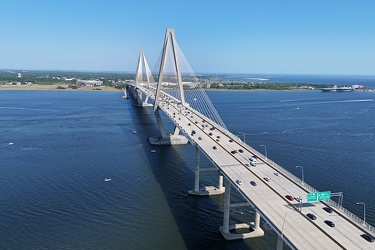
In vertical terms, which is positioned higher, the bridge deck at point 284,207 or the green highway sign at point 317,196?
the green highway sign at point 317,196

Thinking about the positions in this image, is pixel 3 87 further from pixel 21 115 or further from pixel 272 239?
pixel 272 239

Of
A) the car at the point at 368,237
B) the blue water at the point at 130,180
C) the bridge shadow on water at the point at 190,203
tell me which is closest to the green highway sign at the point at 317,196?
the car at the point at 368,237

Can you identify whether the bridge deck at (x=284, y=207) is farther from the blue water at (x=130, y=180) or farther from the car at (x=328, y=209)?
the blue water at (x=130, y=180)

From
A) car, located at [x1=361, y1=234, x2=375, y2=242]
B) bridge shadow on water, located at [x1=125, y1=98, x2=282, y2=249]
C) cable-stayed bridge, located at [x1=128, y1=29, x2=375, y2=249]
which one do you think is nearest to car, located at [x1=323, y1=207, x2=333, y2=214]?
cable-stayed bridge, located at [x1=128, y1=29, x2=375, y2=249]

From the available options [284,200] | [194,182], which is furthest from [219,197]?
[284,200]

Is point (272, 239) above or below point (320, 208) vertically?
below
